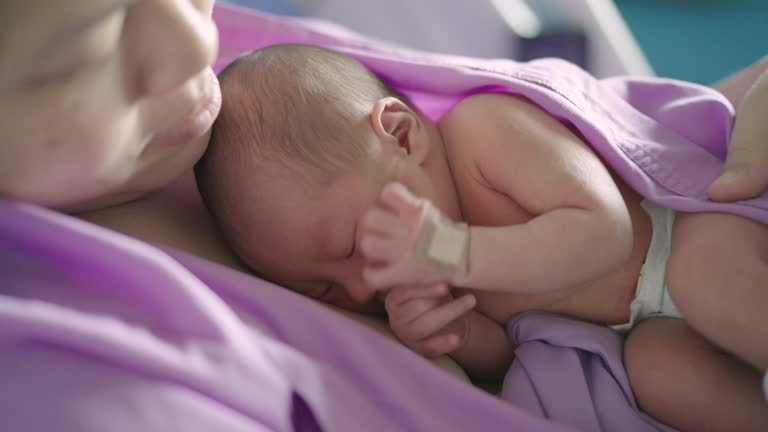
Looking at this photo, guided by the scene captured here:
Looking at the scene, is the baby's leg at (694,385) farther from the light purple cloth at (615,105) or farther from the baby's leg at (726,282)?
the light purple cloth at (615,105)

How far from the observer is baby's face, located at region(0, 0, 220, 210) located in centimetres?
54

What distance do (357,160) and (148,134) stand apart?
0.79ft

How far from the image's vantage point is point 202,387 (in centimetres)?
62

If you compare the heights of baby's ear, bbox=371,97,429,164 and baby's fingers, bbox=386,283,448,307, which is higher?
baby's ear, bbox=371,97,429,164

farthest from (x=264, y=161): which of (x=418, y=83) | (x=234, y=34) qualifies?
(x=234, y=34)

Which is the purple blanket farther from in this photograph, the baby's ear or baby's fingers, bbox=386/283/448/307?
the baby's ear

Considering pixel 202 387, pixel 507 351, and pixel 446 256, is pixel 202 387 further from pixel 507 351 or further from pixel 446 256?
pixel 507 351

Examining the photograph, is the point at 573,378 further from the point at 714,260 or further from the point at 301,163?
the point at 301,163

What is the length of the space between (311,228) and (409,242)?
155mm

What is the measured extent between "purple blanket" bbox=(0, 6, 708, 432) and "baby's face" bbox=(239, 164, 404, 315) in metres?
0.08

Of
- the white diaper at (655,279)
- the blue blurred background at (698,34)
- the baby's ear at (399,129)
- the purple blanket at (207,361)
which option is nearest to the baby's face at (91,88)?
the purple blanket at (207,361)

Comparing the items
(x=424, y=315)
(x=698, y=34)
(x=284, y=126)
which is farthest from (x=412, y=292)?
(x=698, y=34)

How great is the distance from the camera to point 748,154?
881 mm

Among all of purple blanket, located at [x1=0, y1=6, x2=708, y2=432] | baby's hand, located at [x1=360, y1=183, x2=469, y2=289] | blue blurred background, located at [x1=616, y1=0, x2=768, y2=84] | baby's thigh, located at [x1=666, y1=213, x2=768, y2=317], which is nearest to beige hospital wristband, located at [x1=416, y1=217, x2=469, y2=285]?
baby's hand, located at [x1=360, y1=183, x2=469, y2=289]
